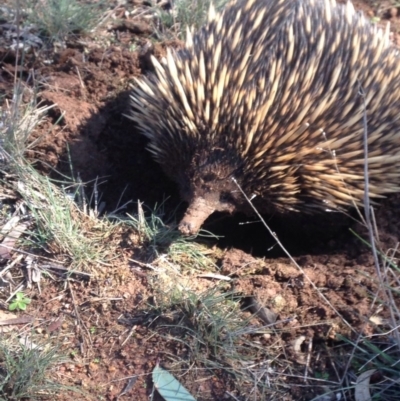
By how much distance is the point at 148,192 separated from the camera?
3.81 metres

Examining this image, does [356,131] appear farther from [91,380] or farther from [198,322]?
Answer: [91,380]

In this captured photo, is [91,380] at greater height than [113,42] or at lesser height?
lesser

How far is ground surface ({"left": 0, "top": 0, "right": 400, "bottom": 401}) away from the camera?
103 inches

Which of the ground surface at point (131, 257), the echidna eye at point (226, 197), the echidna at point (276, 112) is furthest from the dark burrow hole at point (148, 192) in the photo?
the echidna eye at point (226, 197)

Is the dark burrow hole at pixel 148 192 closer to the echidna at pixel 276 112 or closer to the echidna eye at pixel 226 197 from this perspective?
the echidna at pixel 276 112

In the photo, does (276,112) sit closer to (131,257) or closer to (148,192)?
A: (131,257)

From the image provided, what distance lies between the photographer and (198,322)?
8.60 feet

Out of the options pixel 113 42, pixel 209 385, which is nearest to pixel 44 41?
pixel 113 42

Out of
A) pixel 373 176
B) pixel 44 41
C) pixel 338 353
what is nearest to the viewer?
pixel 338 353

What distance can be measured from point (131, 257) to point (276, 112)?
3.00ft

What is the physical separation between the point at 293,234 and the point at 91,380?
5.02 feet

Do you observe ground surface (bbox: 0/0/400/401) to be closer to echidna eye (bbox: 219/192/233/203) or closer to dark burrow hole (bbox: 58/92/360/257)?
dark burrow hole (bbox: 58/92/360/257)

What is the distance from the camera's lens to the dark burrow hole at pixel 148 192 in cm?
357

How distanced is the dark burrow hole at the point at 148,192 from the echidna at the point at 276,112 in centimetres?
32
